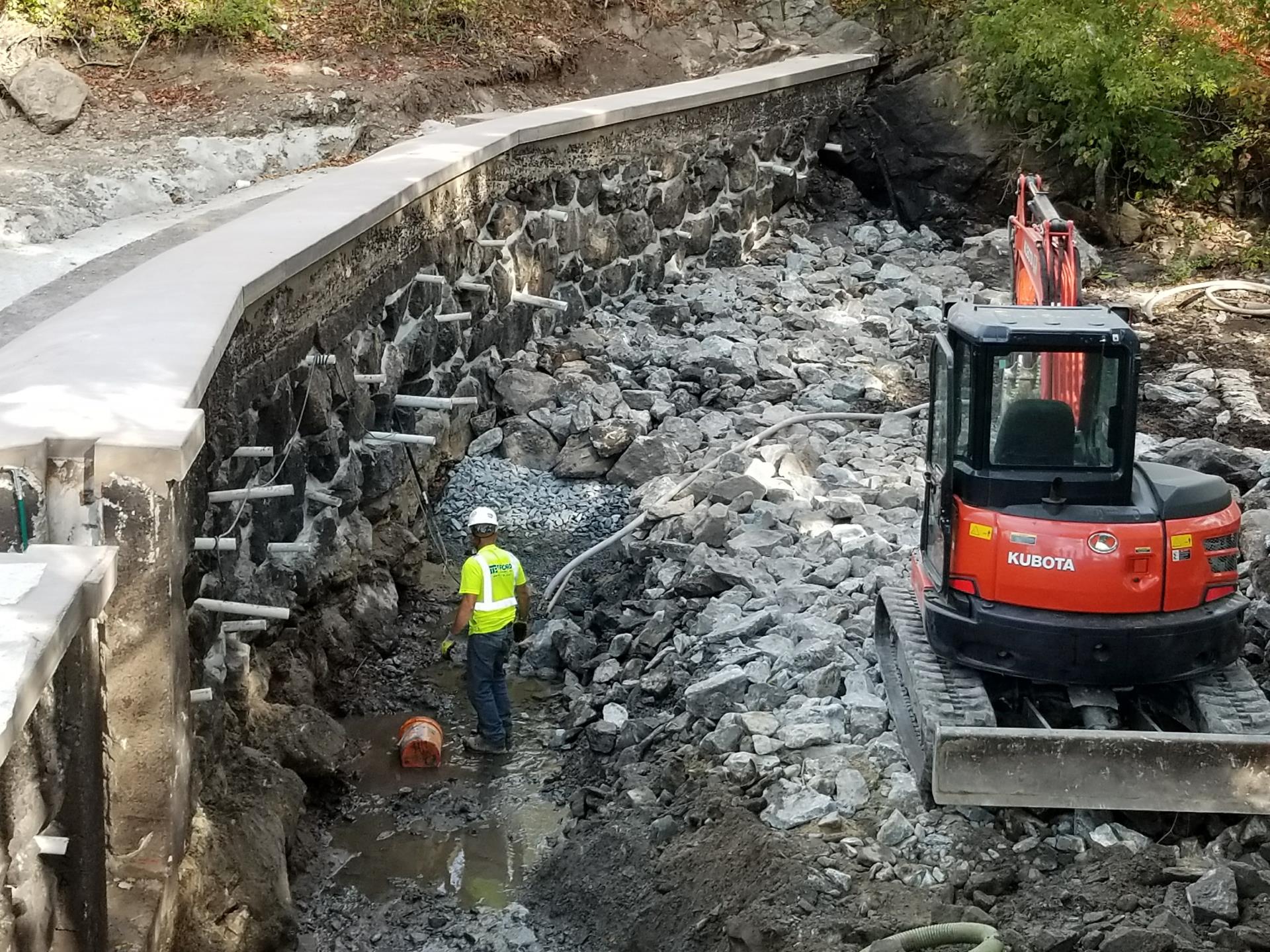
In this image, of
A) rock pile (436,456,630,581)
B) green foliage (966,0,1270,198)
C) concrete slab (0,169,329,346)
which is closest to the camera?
concrete slab (0,169,329,346)

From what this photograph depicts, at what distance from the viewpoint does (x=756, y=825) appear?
5.82 m

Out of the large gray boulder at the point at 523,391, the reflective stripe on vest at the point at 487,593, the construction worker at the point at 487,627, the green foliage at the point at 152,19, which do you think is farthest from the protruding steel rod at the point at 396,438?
the green foliage at the point at 152,19

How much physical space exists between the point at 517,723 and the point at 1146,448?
4.82 meters

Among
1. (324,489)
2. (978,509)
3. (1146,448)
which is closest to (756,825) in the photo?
(978,509)

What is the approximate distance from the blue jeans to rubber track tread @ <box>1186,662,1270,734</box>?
3412 mm

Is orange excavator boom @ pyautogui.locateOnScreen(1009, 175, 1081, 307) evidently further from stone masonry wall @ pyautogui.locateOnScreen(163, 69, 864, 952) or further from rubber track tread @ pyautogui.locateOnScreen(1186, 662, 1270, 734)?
stone masonry wall @ pyautogui.locateOnScreen(163, 69, 864, 952)

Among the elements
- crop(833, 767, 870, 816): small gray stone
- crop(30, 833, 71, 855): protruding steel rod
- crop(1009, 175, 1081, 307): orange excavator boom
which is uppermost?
crop(1009, 175, 1081, 307): orange excavator boom

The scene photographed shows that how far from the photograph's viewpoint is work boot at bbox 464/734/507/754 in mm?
7332

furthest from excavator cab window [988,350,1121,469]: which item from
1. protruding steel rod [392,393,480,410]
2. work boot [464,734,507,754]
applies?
protruding steel rod [392,393,480,410]

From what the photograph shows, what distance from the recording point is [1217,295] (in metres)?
13.8

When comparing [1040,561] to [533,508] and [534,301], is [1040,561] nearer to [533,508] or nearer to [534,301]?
[533,508]

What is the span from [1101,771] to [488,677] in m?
3.27

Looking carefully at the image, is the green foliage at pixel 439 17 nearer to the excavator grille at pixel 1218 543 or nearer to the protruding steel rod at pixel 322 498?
the protruding steel rod at pixel 322 498

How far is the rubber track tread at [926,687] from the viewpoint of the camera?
5.77m
